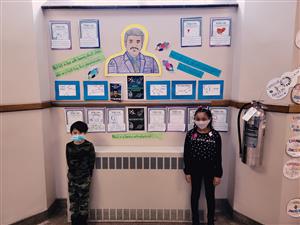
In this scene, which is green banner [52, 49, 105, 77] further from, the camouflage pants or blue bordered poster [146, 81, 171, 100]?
the camouflage pants

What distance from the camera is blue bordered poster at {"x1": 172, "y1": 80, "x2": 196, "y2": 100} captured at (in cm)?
197

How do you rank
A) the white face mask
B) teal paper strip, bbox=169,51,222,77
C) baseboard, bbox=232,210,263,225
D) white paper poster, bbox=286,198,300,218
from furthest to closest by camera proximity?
1. teal paper strip, bbox=169,51,222,77
2. baseboard, bbox=232,210,263,225
3. the white face mask
4. white paper poster, bbox=286,198,300,218

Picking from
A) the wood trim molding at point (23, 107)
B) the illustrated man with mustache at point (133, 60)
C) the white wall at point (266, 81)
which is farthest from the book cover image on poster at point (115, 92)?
the white wall at point (266, 81)

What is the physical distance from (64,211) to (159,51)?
1.88m

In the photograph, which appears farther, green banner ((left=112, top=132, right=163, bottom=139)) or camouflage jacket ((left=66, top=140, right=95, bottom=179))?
green banner ((left=112, top=132, right=163, bottom=139))

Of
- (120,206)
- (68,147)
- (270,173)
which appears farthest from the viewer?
(120,206)

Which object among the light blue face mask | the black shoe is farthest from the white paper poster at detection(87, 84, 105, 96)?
the black shoe

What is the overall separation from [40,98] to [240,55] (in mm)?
1829

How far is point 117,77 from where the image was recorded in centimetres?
197

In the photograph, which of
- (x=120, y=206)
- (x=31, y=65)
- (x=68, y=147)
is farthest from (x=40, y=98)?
(x=120, y=206)

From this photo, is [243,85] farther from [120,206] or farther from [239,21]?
[120,206]

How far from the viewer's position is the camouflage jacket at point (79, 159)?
1737 mm

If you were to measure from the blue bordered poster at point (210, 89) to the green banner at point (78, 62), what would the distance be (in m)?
0.99

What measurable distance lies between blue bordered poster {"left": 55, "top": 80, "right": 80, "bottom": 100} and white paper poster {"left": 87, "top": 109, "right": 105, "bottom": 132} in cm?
20
